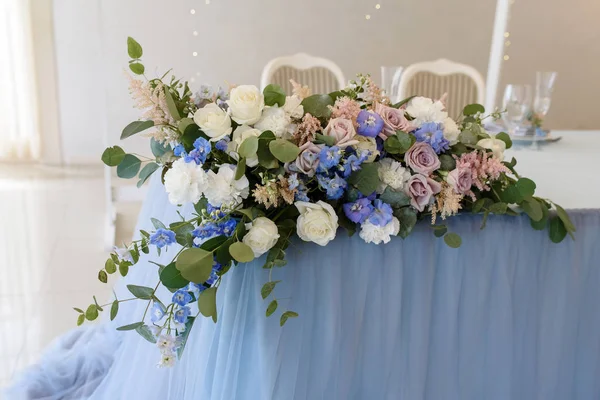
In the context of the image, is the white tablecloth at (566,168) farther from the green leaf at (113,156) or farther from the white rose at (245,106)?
the green leaf at (113,156)

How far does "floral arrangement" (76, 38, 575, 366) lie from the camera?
2.97ft

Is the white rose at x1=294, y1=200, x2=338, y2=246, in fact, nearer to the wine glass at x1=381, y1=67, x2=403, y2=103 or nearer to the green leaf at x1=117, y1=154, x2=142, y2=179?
the green leaf at x1=117, y1=154, x2=142, y2=179

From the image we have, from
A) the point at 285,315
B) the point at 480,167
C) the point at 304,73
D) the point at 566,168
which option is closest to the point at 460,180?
the point at 480,167

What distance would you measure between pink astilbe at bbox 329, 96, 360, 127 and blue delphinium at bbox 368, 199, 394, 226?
0.47ft

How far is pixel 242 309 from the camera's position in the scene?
102cm

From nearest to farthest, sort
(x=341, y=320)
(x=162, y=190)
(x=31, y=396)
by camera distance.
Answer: (x=341, y=320) < (x=162, y=190) < (x=31, y=396)

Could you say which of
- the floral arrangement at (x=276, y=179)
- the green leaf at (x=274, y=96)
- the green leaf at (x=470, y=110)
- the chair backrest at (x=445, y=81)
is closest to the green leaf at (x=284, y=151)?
the floral arrangement at (x=276, y=179)

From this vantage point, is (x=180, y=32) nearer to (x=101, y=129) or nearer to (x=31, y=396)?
(x=101, y=129)

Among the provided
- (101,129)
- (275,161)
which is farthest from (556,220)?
(101,129)

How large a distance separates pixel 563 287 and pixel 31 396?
1.41 meters

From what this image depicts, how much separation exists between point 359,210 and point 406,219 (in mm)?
88

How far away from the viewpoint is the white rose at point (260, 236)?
894 millimetres

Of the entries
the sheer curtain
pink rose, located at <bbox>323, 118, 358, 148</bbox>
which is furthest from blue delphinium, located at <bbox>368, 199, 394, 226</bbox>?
the sheer curtain

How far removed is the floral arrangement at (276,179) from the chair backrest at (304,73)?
1518mm
